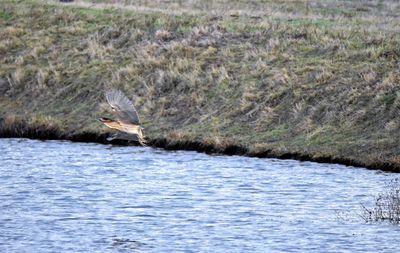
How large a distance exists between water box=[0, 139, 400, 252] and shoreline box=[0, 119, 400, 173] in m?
0.34

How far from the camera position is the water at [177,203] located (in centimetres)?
1898

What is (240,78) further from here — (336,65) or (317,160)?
(317,160)

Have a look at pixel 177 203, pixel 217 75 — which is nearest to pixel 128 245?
pixel 177 203

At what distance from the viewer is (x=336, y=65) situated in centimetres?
3316

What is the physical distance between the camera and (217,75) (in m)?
35.0

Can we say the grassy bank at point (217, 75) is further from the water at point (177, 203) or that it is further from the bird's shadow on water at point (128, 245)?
the bird's shadow on water at point (128, 245)

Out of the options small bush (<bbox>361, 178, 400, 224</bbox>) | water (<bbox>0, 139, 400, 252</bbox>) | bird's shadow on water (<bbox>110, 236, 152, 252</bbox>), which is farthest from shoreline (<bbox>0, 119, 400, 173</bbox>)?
bird's shadow on water (<bbox>110, 236, 152, 252</bbox>)

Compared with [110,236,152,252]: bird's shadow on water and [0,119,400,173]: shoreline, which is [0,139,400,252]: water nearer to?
[110,236,152,252]: bird's shadow on water

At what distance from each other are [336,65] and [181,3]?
17698 millimetres

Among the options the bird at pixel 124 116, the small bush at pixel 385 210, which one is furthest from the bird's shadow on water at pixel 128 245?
the small bush at pixel 385 210

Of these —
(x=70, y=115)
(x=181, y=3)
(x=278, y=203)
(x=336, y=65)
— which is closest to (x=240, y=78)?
(x=336, y=65)

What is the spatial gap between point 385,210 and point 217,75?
14537mm

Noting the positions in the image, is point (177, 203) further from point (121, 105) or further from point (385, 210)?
point (385, 210)

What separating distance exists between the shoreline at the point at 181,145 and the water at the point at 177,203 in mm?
344
